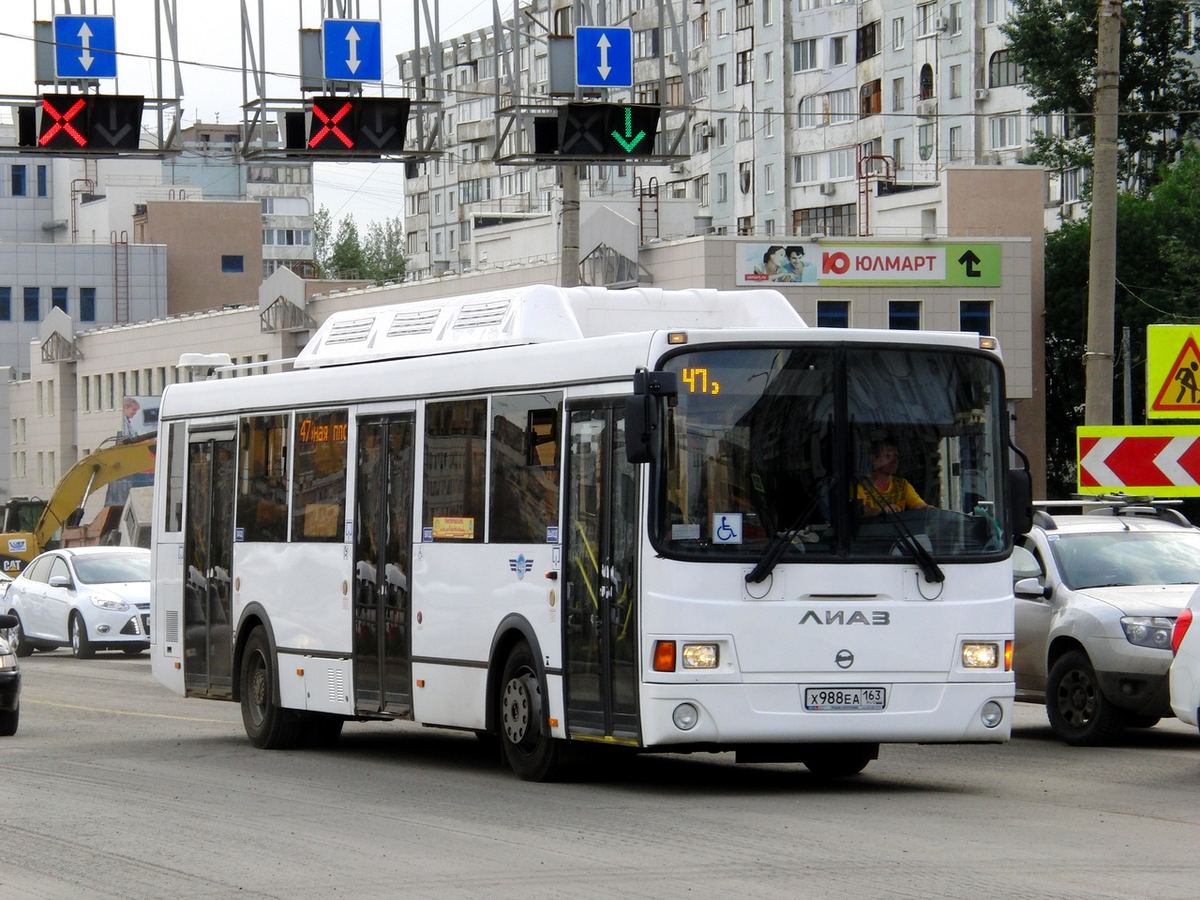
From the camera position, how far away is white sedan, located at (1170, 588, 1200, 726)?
44.9 feet

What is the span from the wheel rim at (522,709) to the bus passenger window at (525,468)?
834 millimetres

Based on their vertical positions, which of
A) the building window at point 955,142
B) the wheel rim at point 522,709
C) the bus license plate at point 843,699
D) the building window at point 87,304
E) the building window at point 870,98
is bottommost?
the wheel rim at point 522,709

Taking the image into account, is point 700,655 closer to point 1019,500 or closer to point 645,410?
point 645,410

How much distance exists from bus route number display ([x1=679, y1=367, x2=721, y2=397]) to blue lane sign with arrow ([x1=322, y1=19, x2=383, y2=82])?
38.5ft

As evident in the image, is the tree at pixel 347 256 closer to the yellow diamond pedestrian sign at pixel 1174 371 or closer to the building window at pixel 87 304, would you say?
the building window at pixel 87 304

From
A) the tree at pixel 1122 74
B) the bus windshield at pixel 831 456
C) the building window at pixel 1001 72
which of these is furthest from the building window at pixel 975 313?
the bus windshield at pixel 831 456

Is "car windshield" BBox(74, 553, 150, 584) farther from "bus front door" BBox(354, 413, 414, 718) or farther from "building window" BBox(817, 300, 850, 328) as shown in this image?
"building window" BBox(817, 300, 850, 328)

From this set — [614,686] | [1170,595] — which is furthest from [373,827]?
[1170,595]

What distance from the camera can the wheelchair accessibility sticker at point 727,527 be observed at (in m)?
12.1

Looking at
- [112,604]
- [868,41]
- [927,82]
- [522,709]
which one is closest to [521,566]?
[522,709]

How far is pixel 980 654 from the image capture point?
494 inches

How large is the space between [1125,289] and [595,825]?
5950cm

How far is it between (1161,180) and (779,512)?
208ft

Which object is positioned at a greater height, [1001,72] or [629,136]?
[1001,72]
